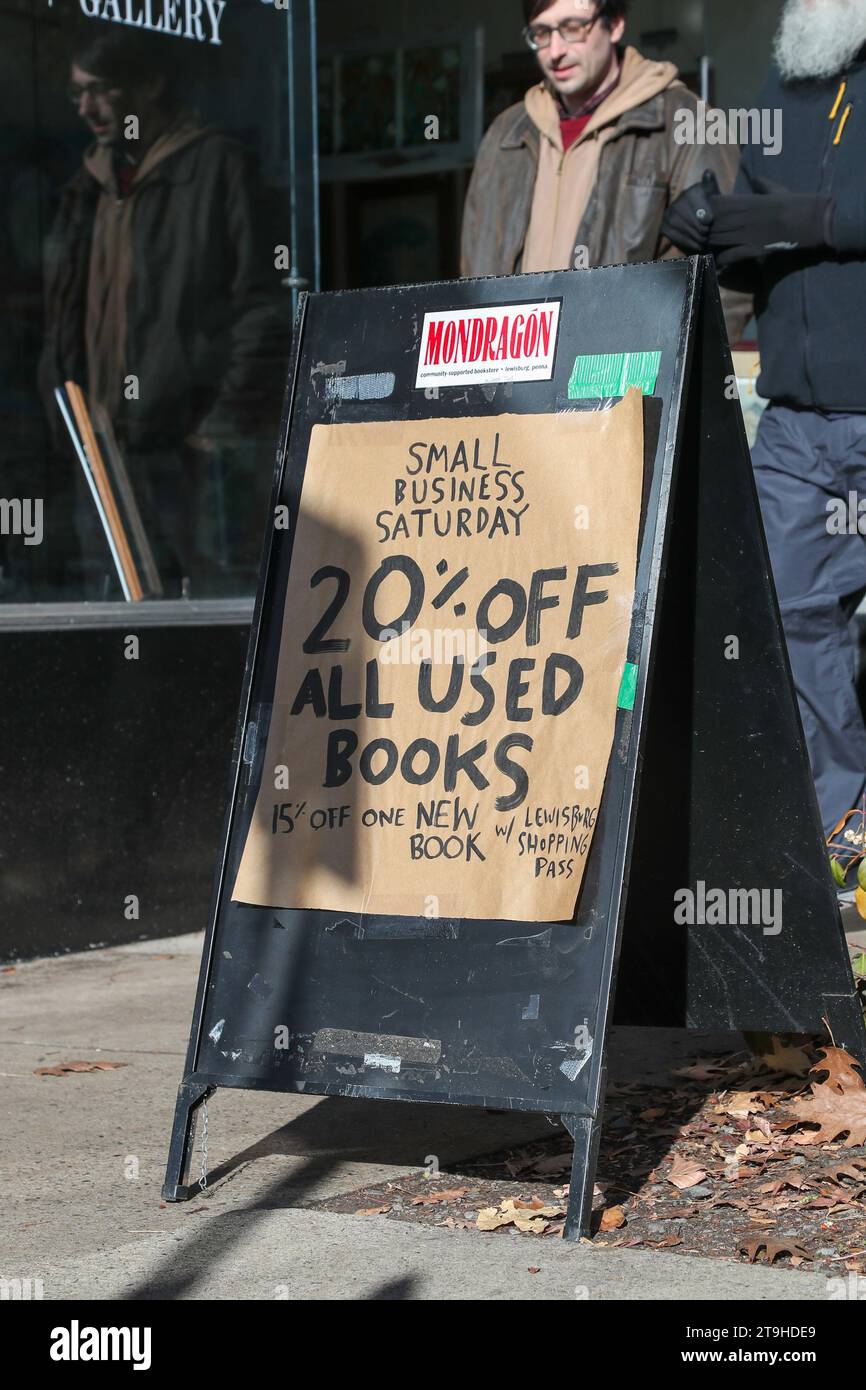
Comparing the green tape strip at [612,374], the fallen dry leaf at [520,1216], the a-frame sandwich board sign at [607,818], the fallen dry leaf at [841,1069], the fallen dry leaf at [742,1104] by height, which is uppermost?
the green tape strip at [612,374]

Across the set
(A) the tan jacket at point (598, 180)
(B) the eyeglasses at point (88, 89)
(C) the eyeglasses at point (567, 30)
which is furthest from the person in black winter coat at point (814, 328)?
(B) the eyeglasses at point (88, 89)

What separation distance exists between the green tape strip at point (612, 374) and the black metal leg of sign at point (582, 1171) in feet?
4.52

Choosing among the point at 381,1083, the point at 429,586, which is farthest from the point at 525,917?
the point at 429,586

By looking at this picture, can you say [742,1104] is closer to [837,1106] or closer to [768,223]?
[837,1106]

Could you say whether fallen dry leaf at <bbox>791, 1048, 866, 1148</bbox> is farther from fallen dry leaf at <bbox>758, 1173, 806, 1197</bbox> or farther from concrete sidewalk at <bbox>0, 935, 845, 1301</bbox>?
concrete sidewalk at <bbox>0, 935, 845, 1301</bbox>

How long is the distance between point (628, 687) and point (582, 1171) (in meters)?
0.89

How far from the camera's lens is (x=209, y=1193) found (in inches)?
160

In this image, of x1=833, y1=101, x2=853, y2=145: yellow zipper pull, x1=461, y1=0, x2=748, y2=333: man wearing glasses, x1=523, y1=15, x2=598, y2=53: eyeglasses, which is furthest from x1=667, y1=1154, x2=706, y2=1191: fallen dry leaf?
x1=523, y1=15, x2=598, y2=53: eyeglasses

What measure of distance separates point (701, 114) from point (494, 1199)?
3.67m

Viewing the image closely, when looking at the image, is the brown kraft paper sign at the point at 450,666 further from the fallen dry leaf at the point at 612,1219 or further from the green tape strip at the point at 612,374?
the fallen dry leaf at the point at 612,1219

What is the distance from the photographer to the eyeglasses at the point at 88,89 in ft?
22.3

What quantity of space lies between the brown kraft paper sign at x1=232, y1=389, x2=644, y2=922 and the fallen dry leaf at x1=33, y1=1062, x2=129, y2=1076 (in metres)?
1.29

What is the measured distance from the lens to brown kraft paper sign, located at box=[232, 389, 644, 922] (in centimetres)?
381
